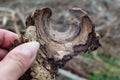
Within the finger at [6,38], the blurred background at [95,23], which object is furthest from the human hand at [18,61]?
the blurred background at [95,23]

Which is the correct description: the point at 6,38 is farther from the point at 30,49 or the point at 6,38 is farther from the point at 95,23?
the point at 95,23

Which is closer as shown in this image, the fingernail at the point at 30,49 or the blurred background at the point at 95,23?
the fingernail at the point at 30,49

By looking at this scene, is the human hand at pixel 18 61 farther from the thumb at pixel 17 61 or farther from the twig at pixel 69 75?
the twig at pixel 69 75

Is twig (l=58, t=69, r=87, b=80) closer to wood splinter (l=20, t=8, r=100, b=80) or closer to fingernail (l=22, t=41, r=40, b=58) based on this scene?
wood splinter (l=20, t=8, r=100, b=80)

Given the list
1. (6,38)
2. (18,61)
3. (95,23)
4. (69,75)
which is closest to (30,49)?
(18,61)

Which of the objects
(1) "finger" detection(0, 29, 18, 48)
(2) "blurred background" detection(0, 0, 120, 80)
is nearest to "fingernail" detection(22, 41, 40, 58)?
(1) "finger" detection(0, 29, 18, 48)

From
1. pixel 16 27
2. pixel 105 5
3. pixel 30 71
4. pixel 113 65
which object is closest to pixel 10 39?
pixel 30 71

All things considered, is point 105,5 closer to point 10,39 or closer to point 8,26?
point 8,26
